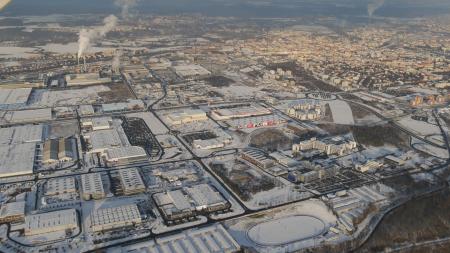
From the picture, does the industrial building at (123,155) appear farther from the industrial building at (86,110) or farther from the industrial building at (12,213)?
the industrial building at (86,110)

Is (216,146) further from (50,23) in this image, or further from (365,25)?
(365,25)

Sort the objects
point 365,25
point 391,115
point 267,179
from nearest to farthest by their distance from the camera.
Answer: point 267,179 → point 391,115 → point 365,25

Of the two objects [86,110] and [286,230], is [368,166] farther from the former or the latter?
[86,110]

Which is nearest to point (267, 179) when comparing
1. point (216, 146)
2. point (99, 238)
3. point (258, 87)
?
point (216, 146)

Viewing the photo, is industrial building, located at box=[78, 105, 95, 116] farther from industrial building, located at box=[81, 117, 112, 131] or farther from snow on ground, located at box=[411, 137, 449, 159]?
snow on ground, located at box=[411, 137, 449, 159]

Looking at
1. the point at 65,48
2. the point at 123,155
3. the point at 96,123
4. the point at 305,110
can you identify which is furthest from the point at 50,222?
the point at 65,48

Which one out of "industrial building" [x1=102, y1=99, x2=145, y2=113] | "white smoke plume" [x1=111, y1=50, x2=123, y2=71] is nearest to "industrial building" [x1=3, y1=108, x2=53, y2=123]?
"industrial building" [x1=102, y1=99, x2=145, y2=113]
